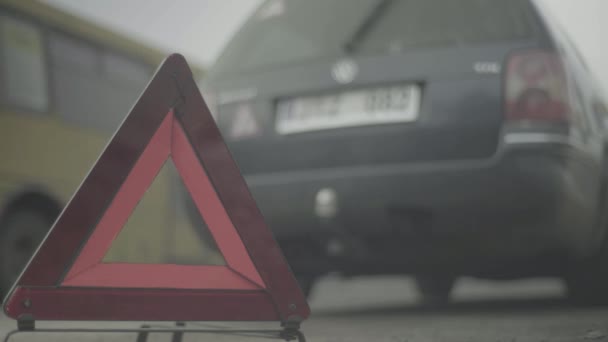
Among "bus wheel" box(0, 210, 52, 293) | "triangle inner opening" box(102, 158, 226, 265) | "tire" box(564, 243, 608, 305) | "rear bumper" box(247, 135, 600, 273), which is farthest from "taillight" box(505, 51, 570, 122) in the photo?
"triangle inner opening" box(102, 158, 226, 265)

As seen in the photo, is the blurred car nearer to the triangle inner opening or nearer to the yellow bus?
the yellow bus

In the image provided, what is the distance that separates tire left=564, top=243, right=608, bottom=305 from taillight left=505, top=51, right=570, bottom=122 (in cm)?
109

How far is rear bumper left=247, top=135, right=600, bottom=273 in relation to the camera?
16.2 ft

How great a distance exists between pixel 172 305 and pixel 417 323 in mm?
2191

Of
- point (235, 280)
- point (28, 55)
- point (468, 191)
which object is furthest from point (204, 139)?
point (28, 55)

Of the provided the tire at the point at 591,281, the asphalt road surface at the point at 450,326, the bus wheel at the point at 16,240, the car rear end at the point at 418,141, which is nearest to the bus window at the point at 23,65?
the bus wheel at the point at 16,240

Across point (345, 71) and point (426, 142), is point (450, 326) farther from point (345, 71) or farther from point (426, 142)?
point (345, 71)

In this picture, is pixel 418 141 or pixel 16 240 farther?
pixel 16 240

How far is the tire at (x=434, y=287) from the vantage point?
792cm

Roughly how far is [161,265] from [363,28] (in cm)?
248

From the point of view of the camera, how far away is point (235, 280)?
3.38 m

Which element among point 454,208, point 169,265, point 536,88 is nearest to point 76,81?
point 454,208

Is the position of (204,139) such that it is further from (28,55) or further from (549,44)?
(28,55)

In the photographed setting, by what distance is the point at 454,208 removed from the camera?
5.02 metres
